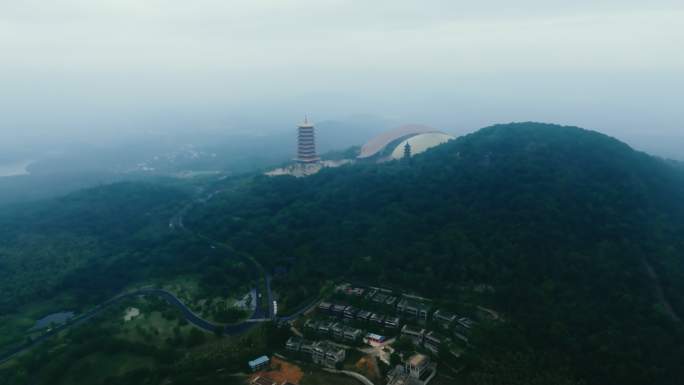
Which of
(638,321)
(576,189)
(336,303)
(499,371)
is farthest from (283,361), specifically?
(576,189)

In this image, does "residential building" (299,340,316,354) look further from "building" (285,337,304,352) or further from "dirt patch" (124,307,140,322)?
"dirt patch" (124,307,140,322)

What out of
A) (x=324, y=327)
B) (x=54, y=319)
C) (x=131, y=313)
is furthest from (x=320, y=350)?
(x=54, y=319)

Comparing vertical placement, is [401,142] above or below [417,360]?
above

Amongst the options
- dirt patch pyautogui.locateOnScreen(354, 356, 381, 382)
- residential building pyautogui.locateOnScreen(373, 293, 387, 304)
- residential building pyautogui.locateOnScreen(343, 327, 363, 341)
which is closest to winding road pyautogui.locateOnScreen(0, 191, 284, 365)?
residential building pyautogui.locateOnScreen(373, 293, 387, 304)

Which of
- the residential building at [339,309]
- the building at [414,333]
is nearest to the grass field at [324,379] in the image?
the building at [414,333]

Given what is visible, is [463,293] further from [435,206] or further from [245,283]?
[245,283]

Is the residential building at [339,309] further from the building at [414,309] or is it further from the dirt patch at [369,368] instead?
the dirt patch at [369,368]

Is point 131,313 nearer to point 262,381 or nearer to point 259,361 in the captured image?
point 259,361
